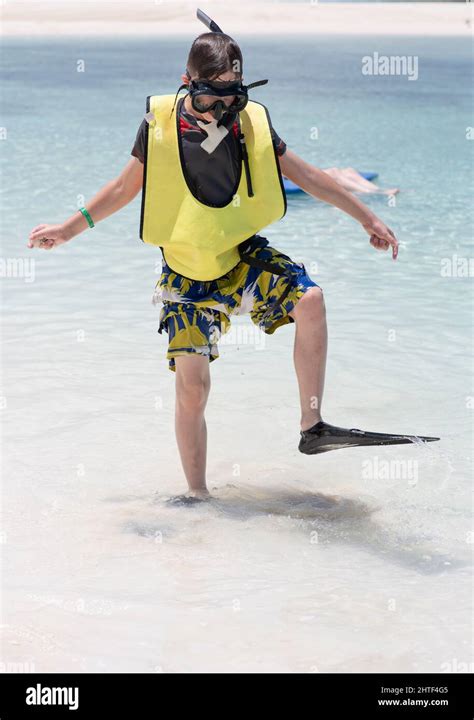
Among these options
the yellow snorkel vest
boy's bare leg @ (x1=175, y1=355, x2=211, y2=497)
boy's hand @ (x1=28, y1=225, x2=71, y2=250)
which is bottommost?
boy's bare leg @ (x1=175, y1=355, x2=211, y2=497)

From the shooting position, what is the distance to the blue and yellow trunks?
4223mm

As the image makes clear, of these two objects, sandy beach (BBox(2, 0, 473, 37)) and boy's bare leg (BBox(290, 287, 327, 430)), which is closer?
boy's bare leg (BBox(290, 287, 327, 430))

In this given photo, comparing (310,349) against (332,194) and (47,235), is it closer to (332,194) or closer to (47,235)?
(332,194)

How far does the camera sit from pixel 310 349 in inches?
168

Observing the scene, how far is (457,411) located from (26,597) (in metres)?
3.01

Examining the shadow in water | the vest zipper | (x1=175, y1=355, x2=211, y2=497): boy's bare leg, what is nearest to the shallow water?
the shadow in water

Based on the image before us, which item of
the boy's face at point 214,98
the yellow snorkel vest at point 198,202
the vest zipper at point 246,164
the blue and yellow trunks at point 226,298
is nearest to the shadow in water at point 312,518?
the blue and yellow trunks at point 226,298

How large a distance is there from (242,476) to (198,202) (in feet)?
5.19

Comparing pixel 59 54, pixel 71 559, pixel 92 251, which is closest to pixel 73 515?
pixel 71 559

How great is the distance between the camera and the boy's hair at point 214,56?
3.99 metres

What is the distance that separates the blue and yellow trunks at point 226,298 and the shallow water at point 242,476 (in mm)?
822

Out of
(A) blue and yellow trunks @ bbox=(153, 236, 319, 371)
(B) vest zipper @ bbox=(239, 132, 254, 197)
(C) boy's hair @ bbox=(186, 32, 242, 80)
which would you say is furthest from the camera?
Answer: (A) blue and yellow trunks @ bbox=(153, 236, 319, 371)

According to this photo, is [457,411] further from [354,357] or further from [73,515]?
[73,515]

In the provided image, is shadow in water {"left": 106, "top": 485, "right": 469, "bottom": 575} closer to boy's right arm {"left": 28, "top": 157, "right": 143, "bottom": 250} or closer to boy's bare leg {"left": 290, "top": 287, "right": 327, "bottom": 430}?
boy's bare leg {"left": 290, "top": 287, "right": 327, "bottom": 430}
